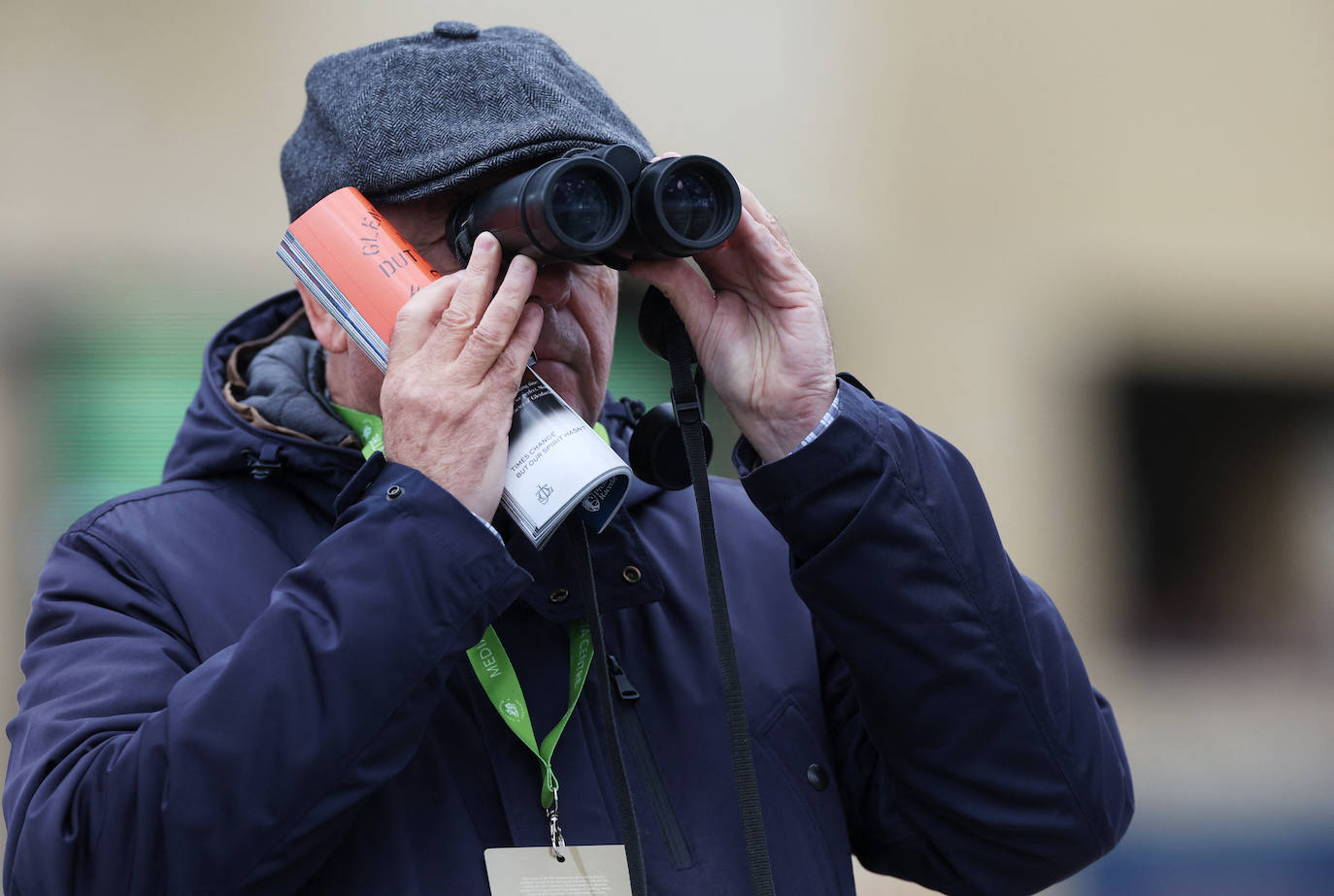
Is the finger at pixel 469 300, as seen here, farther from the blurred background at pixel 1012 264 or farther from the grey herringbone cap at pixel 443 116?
the blurred background at pixel 1012 264

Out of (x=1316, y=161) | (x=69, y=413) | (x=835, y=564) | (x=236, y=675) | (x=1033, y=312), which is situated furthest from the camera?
(x=1316, y=161)

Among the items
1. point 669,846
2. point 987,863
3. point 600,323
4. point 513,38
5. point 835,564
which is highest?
point 513,38

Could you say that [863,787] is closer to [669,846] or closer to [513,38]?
[669,846]

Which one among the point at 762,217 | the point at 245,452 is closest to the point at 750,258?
the point at 762,217

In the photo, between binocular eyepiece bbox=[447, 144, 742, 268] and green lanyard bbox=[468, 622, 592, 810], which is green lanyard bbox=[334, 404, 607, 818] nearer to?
green lanyard bbox=[468, 622, 592, 810]

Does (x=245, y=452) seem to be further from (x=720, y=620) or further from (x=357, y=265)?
(x=720, y=620)

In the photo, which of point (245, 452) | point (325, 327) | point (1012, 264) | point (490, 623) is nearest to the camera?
point (490, 623)

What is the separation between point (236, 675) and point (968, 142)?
12.1ft

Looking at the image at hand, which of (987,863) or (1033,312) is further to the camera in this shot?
(1033,312)

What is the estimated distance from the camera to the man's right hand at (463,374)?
1.24 m

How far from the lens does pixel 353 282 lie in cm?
140

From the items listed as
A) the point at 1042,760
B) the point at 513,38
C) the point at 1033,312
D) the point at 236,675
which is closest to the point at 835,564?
the point at 1042,760

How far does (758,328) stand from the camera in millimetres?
1444

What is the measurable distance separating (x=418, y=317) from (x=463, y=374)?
9 cm
